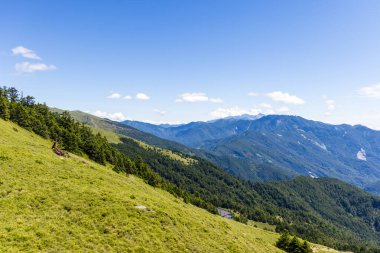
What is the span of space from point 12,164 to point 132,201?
17475mm

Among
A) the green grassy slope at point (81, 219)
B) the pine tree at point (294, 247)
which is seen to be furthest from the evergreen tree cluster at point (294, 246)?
the green grassy slope at point (81, 219)

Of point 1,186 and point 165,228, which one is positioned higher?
point 1,186

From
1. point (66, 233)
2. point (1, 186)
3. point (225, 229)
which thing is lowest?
point (225, 229)

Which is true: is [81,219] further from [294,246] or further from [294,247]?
[294,246]

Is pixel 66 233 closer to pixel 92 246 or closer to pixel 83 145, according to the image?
pixel 92 246

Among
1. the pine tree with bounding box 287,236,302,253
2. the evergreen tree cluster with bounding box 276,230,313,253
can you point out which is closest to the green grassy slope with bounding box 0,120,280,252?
the pine tree with bounding box 287,236,302,253

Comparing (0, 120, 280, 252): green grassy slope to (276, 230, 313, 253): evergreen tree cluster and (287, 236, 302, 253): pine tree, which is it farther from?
(276, 230, 313, 253): evergreen tree cluster

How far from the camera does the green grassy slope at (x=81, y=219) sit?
26705 millimetres

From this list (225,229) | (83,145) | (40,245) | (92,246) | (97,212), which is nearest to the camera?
(40,245)

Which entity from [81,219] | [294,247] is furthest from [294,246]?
[81,219]

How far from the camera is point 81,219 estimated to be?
30844 millimetres

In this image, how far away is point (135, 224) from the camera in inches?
1299

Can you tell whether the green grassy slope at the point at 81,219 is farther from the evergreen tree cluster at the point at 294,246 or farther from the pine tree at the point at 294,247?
the evergreen tree cluster at the point at 294,246

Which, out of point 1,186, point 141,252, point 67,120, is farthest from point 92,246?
point 67,120
